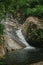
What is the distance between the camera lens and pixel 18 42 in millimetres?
16359

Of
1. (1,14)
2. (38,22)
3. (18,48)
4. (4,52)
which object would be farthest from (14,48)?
(1,14)

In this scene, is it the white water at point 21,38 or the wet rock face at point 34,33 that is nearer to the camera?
the wet rock face at point 34,33

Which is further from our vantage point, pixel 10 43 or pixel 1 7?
pixel 10 43

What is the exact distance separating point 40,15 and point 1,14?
1551cm

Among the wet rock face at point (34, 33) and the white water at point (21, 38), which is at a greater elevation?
the wet rock face at point (34, 33)

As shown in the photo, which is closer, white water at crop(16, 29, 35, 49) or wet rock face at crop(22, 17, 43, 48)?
wet rock face at crop(22, 17, 43, 48)

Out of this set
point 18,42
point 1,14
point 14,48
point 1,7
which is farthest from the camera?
point 18,42

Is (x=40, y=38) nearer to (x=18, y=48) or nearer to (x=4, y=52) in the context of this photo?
(x=18, y=48)

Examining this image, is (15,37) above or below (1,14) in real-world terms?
below

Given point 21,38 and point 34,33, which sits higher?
point 34,33

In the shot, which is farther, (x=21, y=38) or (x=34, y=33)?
(x=21, y=38)

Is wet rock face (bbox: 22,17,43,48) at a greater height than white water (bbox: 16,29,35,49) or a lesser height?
greater

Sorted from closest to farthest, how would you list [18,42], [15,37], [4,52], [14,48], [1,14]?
[1,14] < [4,52] < [14,48] < [18,42] < [15,37]

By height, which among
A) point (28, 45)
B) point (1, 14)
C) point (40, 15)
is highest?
point (1, 14)
